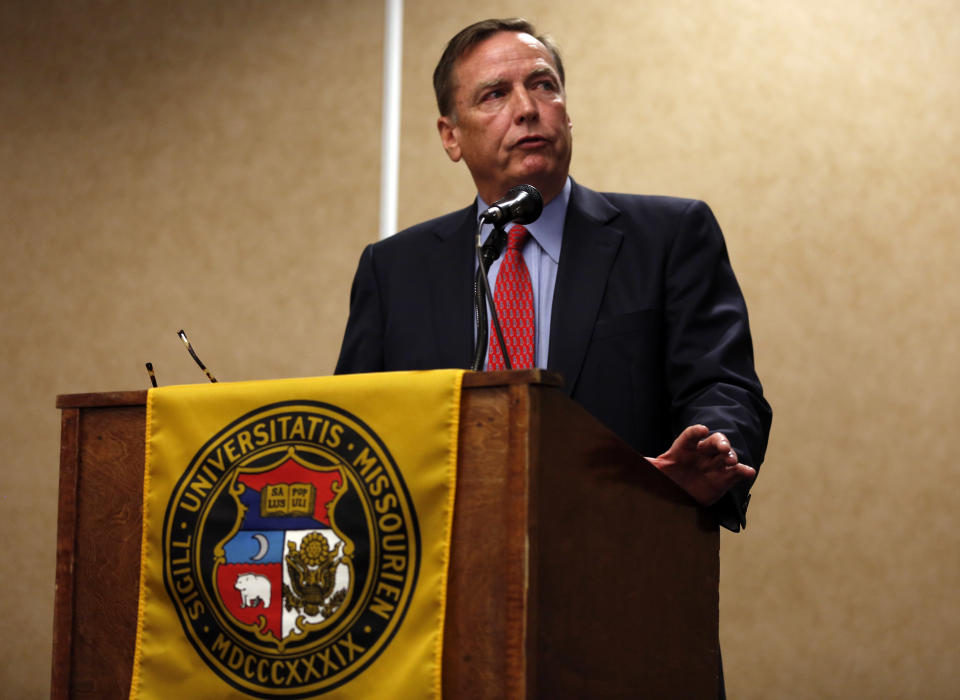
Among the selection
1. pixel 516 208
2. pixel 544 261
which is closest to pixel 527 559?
pixel 516 208

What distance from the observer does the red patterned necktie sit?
1.65 metres

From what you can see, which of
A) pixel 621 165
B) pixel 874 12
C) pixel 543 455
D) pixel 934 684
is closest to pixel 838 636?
pixel 934 684

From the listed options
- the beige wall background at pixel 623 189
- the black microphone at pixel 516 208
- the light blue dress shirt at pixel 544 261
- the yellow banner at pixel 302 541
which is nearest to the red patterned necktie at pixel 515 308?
the light blue dress shirt at pixel 544 261

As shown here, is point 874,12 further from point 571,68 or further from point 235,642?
point 235,642

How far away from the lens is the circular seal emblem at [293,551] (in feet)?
3.47

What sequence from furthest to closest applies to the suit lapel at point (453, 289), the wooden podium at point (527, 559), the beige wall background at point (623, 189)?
the beige wall background at point (623, 189)
the suit lapel at point (453, 289)
the wooden podium at point (527, 559)

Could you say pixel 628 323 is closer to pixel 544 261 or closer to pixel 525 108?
pixel 544 261

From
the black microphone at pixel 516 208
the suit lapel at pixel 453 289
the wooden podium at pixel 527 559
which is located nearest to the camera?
the wooden podium at pixel 527 559

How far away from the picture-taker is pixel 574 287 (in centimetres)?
171

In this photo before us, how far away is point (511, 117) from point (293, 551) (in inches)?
42.0

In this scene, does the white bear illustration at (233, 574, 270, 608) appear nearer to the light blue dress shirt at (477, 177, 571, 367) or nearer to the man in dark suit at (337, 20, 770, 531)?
the man in dark suit at (337, 20, 770, 531)

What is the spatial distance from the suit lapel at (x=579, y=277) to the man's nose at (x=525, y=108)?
6.4 inches

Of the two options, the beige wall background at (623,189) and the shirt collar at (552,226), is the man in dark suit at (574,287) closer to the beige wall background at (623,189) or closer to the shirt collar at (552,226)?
the shirt collar at (552,226)

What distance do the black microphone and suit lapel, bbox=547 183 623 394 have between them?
0.95ft
